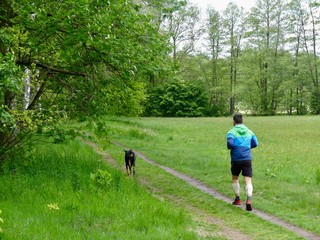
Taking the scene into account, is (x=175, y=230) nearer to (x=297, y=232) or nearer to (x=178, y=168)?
(x=297, y=232)

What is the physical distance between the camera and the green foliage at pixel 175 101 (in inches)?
2675

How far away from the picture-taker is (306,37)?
6981cm

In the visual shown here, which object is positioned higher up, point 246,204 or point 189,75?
point 189,75

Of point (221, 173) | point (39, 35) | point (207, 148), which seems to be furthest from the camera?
point (207, 148)

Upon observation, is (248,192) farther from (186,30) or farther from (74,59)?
(186,30)

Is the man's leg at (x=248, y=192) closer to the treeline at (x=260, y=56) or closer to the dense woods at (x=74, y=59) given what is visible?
the dense woods at (x=74, y=59)

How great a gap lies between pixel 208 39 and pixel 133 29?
6413 cm

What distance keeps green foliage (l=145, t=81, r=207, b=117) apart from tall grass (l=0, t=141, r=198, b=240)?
5742 centimetres

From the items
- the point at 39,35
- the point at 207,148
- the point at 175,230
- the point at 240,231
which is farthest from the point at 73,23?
the point at 207,148

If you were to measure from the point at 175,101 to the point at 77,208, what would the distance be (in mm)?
61997

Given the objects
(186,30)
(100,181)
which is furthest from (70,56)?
(186,30)

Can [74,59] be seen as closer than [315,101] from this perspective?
Yes

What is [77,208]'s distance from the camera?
745 centimetres

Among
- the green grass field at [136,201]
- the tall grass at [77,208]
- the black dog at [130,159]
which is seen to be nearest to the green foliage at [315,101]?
the green grass field at [136,201]
